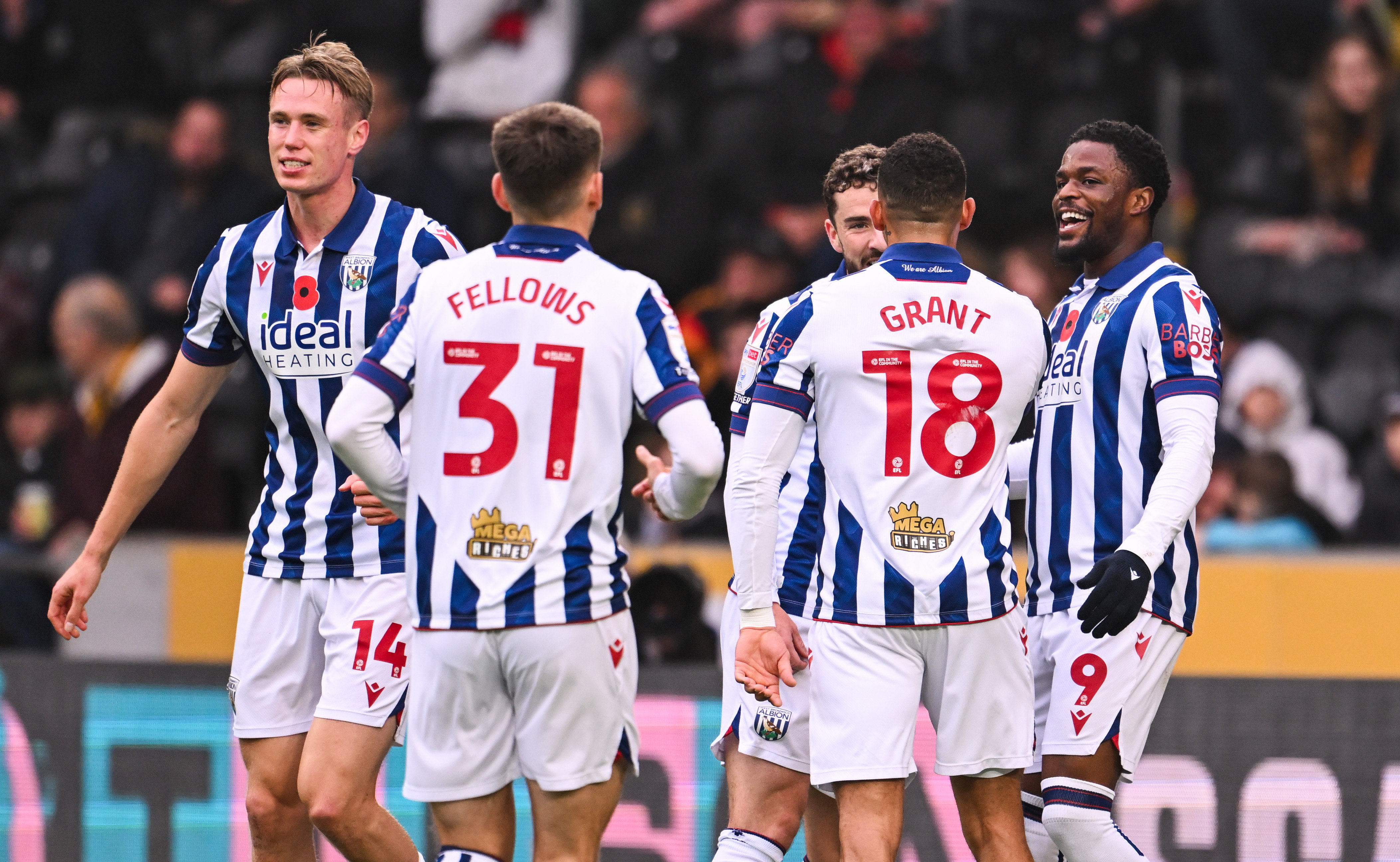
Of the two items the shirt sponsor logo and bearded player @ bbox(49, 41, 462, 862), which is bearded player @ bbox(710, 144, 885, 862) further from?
the shirt sponsor logo

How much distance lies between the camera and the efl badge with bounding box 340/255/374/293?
5027 mm

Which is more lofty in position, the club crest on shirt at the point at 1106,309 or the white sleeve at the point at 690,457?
the club crest on shirt at the point at 1106,309

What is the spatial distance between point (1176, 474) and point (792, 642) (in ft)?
3.68

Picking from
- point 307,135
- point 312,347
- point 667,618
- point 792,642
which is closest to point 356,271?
point 312,347

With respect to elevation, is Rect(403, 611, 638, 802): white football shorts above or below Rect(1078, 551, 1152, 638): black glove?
below

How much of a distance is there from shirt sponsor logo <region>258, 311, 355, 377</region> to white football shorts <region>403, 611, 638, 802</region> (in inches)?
42.9

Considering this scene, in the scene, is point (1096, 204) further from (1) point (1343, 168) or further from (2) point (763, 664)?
(1) point (1343, 168)

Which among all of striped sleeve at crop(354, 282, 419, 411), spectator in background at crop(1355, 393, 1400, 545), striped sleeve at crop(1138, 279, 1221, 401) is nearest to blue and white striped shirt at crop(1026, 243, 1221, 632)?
striped sleeve at crop(1138, 279, 1221, 401)

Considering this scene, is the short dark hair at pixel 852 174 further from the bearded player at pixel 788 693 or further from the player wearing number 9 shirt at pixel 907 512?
the player wearing number 9 shirt at pixel 907 512

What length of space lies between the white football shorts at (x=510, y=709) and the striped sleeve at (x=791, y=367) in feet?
2.66

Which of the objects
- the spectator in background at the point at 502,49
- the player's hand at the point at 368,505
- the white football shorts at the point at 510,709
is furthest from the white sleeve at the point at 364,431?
the spectator in background at the point at 502,49

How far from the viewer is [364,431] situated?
4.18 metres

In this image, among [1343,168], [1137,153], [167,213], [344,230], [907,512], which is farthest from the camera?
[167,213]

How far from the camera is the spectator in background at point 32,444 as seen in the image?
9.73 m
